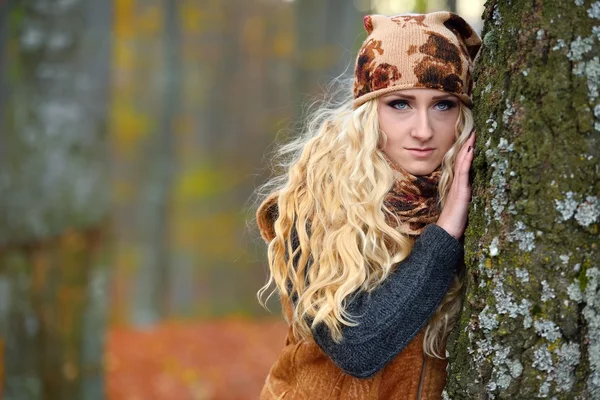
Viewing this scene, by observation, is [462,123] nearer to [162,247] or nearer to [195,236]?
[162,247]

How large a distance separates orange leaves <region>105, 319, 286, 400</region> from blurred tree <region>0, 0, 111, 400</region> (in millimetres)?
2734

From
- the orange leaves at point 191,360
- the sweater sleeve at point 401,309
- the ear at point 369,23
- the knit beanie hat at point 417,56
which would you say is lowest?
the orange leaves at point 191,360

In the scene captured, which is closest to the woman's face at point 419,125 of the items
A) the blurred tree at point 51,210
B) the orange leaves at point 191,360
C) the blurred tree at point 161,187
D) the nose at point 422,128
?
the nose at point 422,128

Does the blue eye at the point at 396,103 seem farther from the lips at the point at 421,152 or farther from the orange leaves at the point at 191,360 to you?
the orange leaves at the point at 191,360

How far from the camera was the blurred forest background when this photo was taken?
5.55 metres

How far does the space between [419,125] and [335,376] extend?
1111 millimetres

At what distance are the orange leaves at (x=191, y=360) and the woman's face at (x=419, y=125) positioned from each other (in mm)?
6541

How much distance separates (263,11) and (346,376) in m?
20.6

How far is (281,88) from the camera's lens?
22.2 m

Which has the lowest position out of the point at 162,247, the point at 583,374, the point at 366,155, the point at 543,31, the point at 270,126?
the point at 162,247

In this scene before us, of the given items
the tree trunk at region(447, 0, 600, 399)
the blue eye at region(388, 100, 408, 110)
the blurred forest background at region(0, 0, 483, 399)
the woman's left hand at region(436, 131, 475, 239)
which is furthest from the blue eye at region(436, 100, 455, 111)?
the blurred forest background at region(0, 0, 483, 399)

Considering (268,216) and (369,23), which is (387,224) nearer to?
(268,216)

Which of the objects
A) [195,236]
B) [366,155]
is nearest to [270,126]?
[195,236]

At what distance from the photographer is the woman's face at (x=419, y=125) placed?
8.85ft
